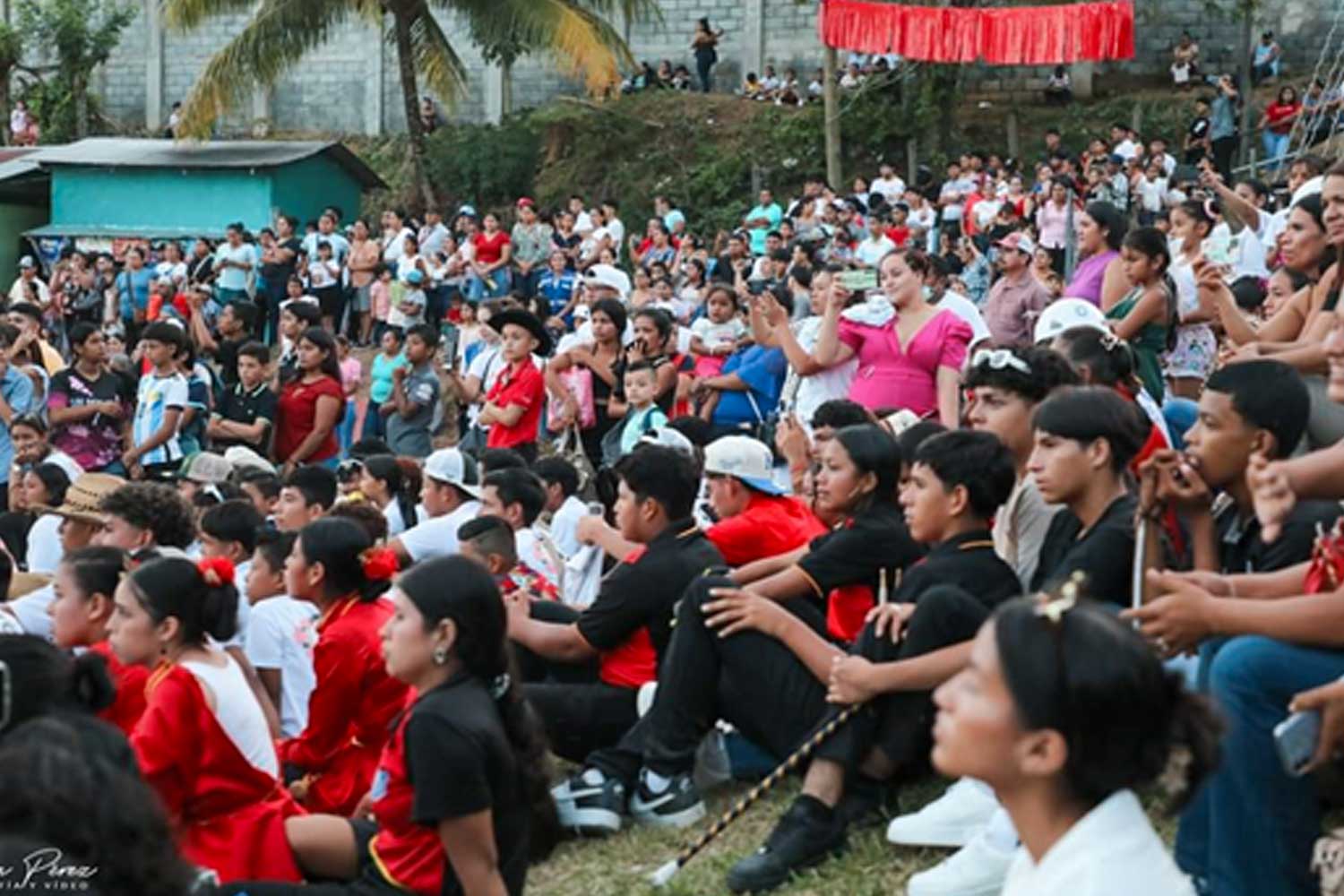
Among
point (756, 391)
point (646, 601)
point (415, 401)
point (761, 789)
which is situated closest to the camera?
point (761, 789)

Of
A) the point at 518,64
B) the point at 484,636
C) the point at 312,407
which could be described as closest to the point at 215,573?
the point at 484,636

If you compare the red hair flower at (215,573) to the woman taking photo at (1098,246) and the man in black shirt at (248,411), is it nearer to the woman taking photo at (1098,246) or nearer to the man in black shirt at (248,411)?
the woman taking photo at (1098,246)

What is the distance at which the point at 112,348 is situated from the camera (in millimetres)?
16688

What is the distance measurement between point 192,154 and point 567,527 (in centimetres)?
1947

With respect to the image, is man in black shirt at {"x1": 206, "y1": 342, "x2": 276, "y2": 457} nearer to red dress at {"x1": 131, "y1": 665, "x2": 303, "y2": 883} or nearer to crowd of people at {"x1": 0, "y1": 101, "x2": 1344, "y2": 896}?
crowd of people at {"x1": 0, "y1": 101, "x2": 1344, "y2": 896}

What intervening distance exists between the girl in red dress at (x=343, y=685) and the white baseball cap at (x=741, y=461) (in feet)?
4.71

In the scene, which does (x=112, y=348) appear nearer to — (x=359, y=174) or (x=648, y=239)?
(x=648, y=239)

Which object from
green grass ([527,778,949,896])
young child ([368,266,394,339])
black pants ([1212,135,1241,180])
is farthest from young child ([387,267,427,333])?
green grass ([527,778,949,896])

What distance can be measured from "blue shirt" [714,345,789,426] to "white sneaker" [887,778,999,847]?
5417 millimetres

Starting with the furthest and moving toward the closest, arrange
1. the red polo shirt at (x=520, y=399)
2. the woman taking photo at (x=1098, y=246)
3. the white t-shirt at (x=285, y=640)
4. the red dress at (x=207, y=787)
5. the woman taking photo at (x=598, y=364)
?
the woman taking photo at (x=598, y=364), the red polo shirt at (x=520, y=399), the woman taking photo at (x=1098, y=246), the white t-shirt at (x=285, y=640), the red dress at (x=207, y=787)

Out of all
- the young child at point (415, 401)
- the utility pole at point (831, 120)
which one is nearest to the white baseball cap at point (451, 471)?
the young child at point (415, 401)

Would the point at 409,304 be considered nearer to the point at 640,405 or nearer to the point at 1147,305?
the point at 640,405

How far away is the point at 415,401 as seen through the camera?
42.2ft

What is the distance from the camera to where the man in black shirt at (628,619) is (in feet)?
22.0
